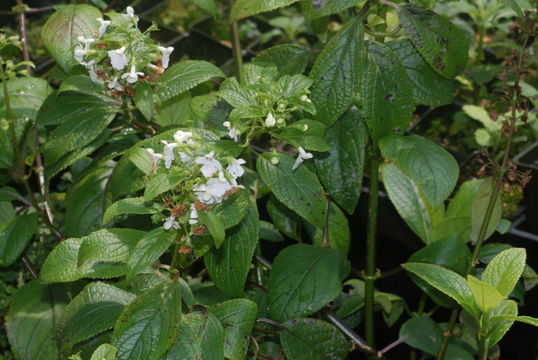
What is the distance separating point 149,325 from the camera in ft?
4.25

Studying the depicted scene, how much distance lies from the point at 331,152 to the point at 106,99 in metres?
0.52

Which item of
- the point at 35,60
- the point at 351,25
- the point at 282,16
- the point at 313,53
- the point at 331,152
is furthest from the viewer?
the point at 282,16

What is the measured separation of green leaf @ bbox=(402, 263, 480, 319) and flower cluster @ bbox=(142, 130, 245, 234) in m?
0.42

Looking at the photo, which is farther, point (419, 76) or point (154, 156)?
point (419, 76)

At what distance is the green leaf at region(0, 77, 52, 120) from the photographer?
6.32 ft

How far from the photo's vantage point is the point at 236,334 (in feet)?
4.73

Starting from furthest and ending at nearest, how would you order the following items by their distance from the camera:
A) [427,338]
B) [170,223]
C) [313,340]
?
[427,338] → [313,340] → [170,223]

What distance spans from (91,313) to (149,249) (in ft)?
0.87

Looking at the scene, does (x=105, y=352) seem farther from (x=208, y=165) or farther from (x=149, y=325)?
(x=208, y=165)

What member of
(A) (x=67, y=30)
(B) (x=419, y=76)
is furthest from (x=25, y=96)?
(B) (x=419, y=76)

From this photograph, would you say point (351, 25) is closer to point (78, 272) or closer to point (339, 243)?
point (339, 243)

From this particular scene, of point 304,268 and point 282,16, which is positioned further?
point 282,16

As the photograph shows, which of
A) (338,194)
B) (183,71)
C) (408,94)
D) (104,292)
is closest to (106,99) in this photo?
(183,71)

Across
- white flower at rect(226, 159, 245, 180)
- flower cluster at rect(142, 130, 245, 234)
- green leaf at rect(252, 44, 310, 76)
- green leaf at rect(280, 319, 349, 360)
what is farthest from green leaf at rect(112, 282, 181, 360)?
green leaf at rect(252, 44, 310, 76)
